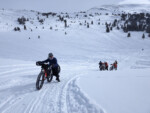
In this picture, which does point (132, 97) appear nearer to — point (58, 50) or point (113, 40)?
point (58, 50)

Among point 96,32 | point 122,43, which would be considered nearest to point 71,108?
point 122,43

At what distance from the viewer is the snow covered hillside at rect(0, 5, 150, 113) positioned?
3.32 meters

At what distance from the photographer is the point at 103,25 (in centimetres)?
4172

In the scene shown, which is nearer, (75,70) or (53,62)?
(53,62)

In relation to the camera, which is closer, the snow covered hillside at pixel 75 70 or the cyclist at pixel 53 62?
the snow covered hillside at pixel 75 70

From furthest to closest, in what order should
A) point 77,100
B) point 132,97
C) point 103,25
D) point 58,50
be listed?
point 103,25 < point 58,50 < point 77,100 < point 132,97

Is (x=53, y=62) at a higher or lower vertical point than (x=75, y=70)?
higher

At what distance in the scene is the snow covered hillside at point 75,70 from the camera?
10.9ft

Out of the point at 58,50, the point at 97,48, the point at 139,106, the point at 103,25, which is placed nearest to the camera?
the point at 139,106

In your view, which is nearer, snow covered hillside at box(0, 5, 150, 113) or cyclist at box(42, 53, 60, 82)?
snow covered hillside at box(0, 5, 150, 113)

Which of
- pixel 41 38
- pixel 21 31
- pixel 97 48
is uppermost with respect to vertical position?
pixel 21 31

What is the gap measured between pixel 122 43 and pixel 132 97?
2932 cm

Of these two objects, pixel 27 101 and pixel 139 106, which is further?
pixel 27 101

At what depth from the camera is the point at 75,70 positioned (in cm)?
→ 1155
